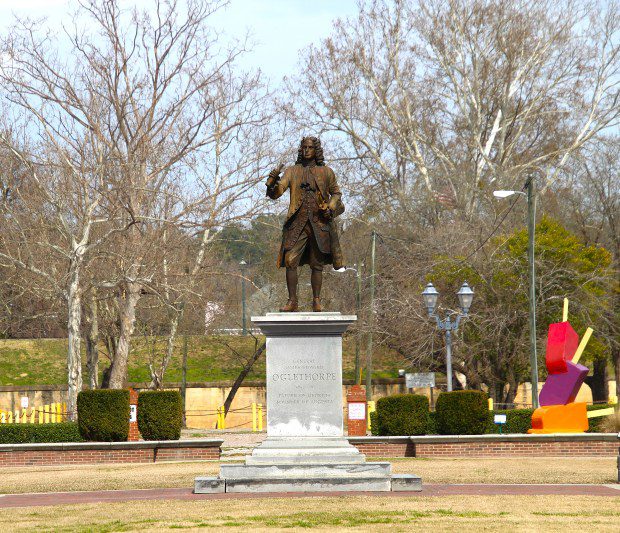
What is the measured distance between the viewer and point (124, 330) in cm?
3331

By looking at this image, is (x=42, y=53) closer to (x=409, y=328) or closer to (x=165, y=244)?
(x=165, y=244)

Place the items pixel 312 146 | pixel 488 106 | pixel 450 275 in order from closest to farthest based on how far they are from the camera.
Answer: pixel 312 146 → pixel 450 275 → pixel 488 106

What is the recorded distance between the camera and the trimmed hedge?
85.1 ft

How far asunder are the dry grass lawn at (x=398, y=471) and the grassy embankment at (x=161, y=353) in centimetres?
2987

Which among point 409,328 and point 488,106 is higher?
point 488,106

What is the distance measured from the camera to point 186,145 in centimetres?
3128

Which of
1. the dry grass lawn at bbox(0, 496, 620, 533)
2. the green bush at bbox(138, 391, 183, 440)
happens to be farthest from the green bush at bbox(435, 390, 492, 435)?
the dry grass lawn at bbox(0, 496, 620, 533)

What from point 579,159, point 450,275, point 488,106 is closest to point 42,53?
point 450,275

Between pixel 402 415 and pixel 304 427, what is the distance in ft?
34.4

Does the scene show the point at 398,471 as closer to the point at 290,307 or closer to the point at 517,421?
the point at 290,307

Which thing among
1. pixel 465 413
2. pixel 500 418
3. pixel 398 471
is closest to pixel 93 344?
pixel 465 413

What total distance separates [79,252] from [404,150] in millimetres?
22297

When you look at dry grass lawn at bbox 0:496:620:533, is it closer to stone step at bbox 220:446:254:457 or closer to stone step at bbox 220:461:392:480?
stone step at bbox 220:461:392:480

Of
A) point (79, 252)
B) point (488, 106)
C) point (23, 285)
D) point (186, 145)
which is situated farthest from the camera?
point (488, 106)
